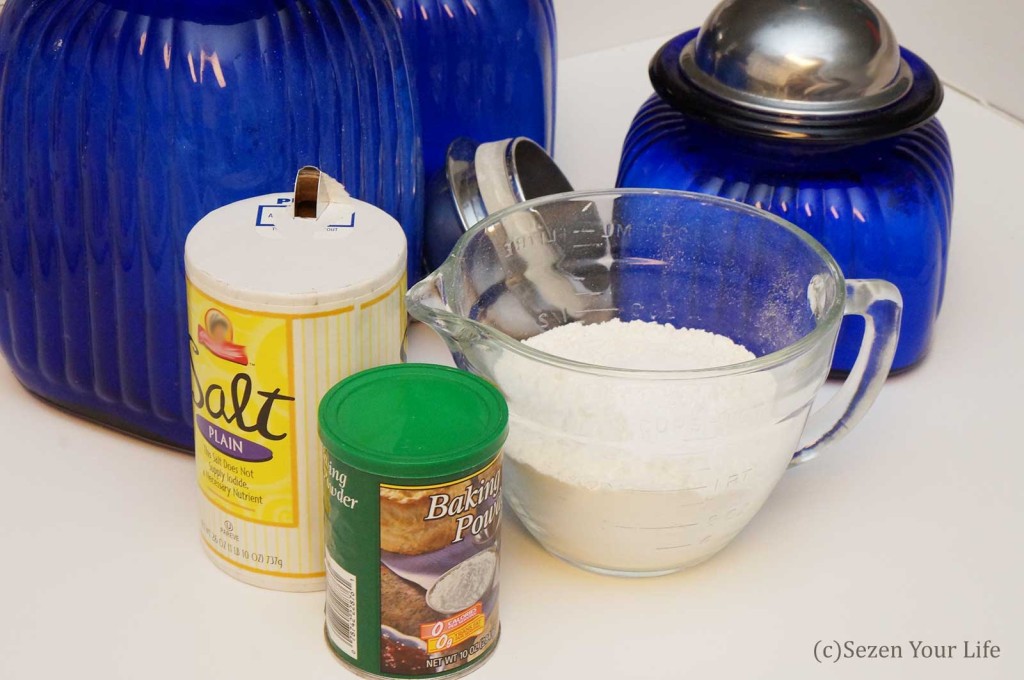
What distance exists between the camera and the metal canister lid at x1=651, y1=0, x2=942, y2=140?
2.37 ft

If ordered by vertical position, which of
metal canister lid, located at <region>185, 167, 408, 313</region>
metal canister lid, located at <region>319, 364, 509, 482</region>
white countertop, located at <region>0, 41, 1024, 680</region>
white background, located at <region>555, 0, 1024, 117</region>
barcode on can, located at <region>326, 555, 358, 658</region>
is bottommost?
white countertop, located at <region>0, 41, 1024, 680</region>

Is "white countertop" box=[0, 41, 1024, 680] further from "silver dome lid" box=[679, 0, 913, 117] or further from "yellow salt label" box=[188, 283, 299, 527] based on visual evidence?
"silver dome lid" box=[679, 0, 913, 117]

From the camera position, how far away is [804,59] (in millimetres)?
729

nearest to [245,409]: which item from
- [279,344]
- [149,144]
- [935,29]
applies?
[279,344]

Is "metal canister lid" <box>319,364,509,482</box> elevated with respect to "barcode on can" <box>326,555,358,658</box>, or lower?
elevated

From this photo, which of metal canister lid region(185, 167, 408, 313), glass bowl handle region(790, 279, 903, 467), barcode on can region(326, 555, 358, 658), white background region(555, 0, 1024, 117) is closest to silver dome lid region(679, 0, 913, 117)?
glass bowl handle region(790, 279, 903, 467)

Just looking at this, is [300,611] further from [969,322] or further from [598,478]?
[969,322]

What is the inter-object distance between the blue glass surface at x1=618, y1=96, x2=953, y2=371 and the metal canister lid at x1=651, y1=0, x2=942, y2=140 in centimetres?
2

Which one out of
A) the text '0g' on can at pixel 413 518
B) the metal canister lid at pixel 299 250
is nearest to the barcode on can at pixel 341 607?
the text '0g' on can at pixel 413 518

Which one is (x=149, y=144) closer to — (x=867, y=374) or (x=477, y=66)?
(x=477, y=66)

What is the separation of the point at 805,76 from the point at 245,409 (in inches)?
13.4

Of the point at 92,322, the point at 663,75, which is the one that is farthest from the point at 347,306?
the point at 663,75

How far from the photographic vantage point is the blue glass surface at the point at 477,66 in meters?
0.80

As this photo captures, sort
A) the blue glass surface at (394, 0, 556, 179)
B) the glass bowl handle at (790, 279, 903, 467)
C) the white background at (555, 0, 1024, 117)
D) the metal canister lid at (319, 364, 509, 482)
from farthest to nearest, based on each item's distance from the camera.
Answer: the white background at (555, 0, 1024, 117) → the blue glass surface at (394, 0, 556, 179) → the glass bowl handle at (790, 279, 903, 467) → the metal canister lid at (319, 364, 509, 482)
